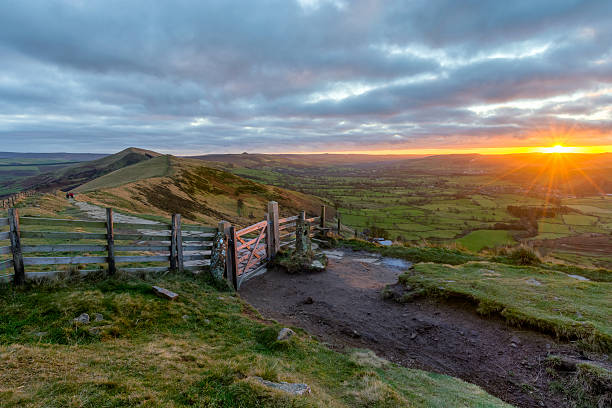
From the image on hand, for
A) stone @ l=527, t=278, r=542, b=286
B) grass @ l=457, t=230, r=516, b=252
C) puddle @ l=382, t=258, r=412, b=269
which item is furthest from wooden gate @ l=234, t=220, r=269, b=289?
grass @ l=457, t=230, r=516, b=252

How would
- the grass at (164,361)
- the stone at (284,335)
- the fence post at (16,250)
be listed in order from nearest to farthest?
1. the grass at (164,361)
2. the stone at (284,335)
3. the fence post at (16,250)

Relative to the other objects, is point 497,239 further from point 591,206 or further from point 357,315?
point 591,206

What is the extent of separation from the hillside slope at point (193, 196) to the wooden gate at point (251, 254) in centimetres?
1540

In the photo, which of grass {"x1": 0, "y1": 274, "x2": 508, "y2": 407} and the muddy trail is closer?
grass {"x1": 0, "y1": 274, "x2": 508, "y2": 407}

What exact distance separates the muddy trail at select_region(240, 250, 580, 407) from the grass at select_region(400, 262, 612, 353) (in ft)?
1.17

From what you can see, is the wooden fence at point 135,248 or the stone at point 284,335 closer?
the stone at point 284,335

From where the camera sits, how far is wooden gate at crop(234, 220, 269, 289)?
1076 centimetres

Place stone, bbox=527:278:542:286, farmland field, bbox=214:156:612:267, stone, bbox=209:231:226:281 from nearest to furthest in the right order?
1. stone, bbox=527:278:542:286
2. stone, bbox=209:231:226:281
3. farmland field, bbox=214:156:612:267

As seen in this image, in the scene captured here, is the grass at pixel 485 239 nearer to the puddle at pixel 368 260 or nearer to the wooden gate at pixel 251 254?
the puddle at pixel 368 260

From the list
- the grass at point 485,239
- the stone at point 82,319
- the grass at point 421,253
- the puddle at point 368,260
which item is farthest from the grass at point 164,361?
the grass at point 485,239

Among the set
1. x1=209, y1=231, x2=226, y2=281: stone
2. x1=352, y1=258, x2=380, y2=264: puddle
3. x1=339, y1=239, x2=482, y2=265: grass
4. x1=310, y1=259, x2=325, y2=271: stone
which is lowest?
x1=352, y1=258, x2=380, y2=264: puddle

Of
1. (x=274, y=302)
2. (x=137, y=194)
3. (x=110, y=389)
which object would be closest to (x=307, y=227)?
(x=274, y=302)

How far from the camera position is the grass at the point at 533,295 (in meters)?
6.34

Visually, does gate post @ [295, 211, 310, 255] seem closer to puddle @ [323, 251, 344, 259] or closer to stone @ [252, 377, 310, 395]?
puddle @ [323, 251, 344, 259]
